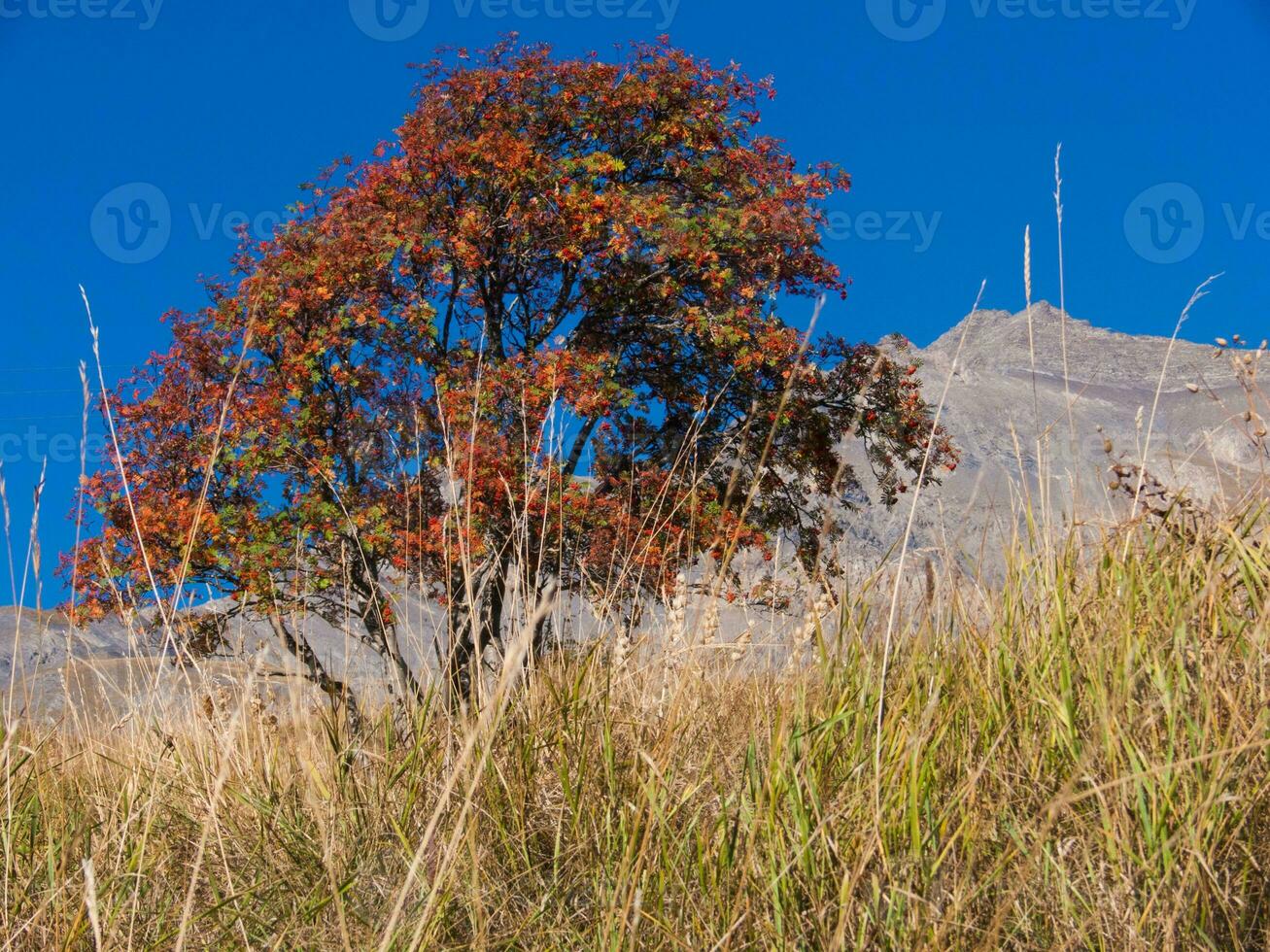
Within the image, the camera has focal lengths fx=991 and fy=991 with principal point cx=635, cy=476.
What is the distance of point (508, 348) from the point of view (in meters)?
10.9

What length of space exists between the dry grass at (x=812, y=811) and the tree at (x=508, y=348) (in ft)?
21.1

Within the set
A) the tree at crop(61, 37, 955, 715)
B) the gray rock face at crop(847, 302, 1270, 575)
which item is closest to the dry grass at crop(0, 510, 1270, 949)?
the gray rock face at crop(847, 302, 1270, 575)

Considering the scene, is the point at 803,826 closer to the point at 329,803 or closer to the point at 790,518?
the point at 329,803

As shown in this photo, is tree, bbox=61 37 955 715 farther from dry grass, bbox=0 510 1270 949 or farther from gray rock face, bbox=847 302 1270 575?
dry grass, bbox=0 510 1270 949

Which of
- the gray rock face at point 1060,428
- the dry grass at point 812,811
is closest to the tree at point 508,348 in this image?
the gray rock face at point 1060,428

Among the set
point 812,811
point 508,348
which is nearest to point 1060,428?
point 812,811

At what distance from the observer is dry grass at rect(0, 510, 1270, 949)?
1528 millimetres

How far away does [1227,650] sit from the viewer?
182 centimetres

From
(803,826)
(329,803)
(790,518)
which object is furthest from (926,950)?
(790,518)

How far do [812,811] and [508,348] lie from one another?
9.49 m

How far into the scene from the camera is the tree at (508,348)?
9.19 m

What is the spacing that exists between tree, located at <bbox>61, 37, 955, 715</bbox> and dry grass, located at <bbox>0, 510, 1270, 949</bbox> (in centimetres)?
644

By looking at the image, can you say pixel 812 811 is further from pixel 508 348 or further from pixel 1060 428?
pixel 508 348

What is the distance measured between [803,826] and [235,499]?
31.3ft
